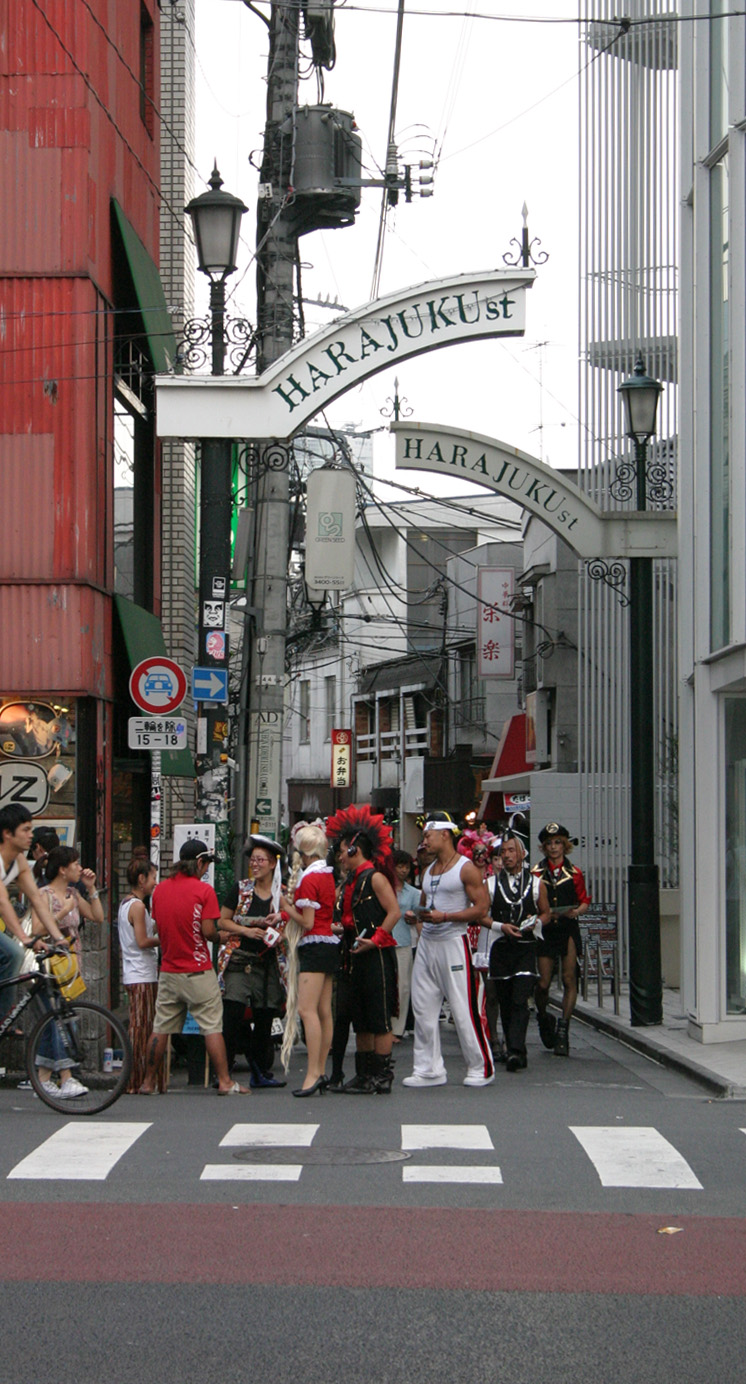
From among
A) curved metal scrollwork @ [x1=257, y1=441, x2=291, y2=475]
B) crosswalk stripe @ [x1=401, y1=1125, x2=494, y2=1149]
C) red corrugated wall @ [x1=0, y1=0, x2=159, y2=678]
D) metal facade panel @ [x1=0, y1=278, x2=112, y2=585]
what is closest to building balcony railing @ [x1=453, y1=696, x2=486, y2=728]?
curved metal scrollwork @ [x1=257, y1=441, x2=291, y2=475]

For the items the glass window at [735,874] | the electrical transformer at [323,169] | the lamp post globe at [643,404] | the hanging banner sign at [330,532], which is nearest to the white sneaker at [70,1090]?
the glass window at [735,874]

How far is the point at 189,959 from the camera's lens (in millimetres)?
11727

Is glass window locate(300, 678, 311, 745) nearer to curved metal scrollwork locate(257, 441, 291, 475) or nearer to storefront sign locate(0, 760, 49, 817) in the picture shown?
curved metal scrollwork locate(257, 441, 291, 475)

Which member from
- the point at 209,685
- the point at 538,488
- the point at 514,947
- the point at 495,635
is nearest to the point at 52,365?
the point at 209,685

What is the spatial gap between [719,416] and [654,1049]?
5.43 m

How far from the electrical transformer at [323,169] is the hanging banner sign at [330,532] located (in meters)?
3.02

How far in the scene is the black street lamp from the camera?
16641 mm

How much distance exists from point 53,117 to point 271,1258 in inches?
441

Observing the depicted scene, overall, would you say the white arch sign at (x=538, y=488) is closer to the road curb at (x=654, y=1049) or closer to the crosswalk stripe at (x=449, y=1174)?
the road curb at (x=654, y=1049)

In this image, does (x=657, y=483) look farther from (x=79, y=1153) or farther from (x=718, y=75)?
(x=79, y=1153)

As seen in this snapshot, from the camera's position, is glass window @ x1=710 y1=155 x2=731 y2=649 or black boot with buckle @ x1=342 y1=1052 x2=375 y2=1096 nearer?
black boot with buckle @ x1=342 y1=1052 x2=375 y2=1096

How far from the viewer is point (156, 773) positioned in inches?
571

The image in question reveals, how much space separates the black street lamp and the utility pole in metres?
3.52

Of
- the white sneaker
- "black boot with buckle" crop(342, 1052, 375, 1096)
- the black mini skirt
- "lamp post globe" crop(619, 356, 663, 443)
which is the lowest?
"black boot with buckle" crop(342, 1052, 375, 1096)
